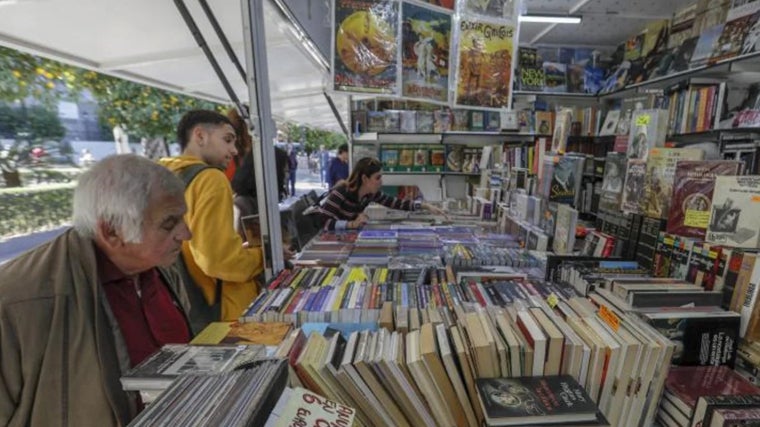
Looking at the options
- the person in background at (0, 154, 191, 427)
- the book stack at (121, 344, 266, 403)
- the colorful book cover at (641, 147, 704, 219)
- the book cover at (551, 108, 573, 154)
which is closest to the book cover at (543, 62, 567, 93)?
the book cover at (551, 108, 573, 154)

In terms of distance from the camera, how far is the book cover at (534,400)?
731 mm

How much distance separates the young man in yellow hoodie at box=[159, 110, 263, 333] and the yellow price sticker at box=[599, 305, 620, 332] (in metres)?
1.26

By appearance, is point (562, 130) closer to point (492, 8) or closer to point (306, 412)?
point (492, 8)

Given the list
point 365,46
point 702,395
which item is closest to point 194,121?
point 365,46

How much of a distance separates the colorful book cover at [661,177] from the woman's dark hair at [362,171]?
6.08 feet

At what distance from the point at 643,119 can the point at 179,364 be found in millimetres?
1937

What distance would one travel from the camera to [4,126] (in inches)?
82.5

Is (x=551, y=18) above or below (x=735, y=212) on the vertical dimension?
above

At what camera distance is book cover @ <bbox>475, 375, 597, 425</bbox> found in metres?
0.73

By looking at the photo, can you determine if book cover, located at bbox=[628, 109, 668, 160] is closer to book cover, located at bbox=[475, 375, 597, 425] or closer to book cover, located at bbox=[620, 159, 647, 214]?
book cover, located at bbox=[620, 159, 647, 214]

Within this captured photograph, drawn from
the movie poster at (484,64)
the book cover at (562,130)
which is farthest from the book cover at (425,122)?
the movie poster at (484,64)

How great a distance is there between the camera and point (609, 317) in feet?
3.24

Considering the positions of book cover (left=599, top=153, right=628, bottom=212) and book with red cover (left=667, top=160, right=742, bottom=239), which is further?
book cover (left=599, top=153, right=628, bottom=212)

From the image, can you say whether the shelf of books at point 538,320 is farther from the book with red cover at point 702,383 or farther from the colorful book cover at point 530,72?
the colorful book cover at point 530,72
